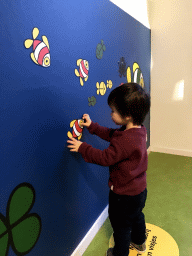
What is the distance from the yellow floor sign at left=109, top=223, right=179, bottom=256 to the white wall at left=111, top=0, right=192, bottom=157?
55.0 inches

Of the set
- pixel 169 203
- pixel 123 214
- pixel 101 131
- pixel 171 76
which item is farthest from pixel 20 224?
pixel 171 76

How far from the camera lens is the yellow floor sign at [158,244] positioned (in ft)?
4.53

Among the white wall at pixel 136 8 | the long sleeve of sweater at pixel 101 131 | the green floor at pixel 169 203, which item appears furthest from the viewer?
the white wall at pixel 136 8

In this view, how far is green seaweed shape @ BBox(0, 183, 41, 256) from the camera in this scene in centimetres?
85

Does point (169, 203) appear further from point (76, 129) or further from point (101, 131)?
point (76, 129)

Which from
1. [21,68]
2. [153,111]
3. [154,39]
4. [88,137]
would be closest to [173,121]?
[153,111]

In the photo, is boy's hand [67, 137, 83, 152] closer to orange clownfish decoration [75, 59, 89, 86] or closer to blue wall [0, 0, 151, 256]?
blue wall [0, 0, 151, 256]

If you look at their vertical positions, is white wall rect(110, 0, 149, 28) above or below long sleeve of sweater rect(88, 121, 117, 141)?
above

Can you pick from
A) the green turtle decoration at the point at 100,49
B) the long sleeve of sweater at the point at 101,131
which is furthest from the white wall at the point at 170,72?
the long sleeve of sweater at the point at 101,131

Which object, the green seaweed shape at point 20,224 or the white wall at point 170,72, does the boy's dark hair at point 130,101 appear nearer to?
the green seaweed shape at point 20,224

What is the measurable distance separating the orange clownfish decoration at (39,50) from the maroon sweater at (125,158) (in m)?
0.43

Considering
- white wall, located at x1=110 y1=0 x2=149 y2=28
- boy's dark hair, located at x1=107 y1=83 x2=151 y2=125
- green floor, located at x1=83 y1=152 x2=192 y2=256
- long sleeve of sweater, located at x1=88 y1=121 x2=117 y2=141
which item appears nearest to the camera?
boy's dark hair, located at x1=107 y1=83 x2=151 y2=125

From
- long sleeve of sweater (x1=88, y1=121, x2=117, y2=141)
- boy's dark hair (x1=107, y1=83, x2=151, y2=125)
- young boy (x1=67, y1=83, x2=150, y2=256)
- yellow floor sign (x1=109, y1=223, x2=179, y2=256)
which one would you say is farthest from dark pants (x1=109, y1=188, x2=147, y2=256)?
boy's dark hair (x1=107, y1=83, x2=151, y2=125)

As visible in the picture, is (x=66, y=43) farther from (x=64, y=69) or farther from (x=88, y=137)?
(x=88, y=137)
